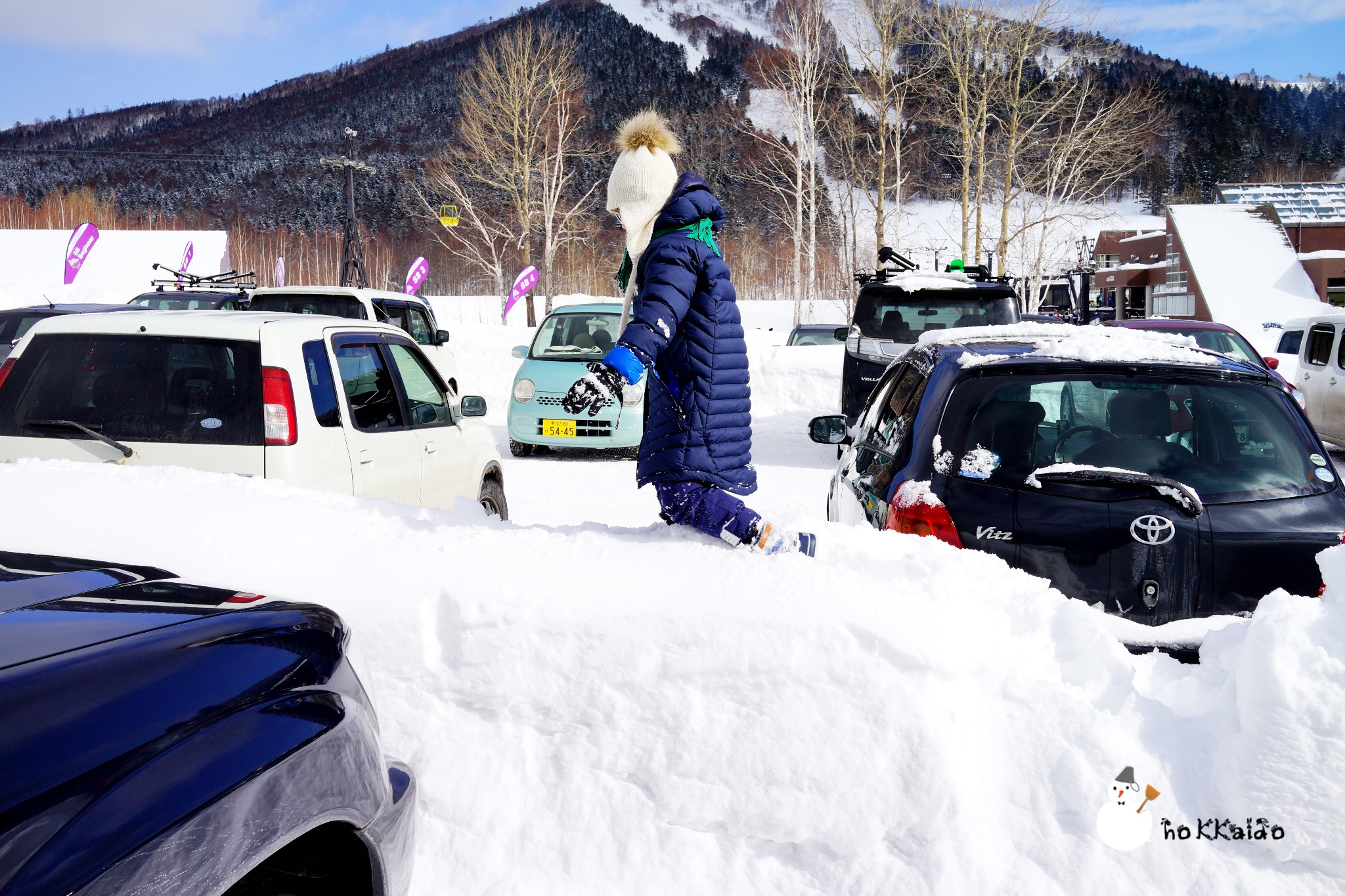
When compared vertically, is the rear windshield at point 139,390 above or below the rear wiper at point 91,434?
above

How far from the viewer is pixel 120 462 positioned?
412 centimetres

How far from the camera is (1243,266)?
49062 millimetres

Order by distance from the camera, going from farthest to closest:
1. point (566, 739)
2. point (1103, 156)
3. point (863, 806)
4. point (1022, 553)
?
point (1103, 156)
point (1022, 553)
point (566, 739)
point (863, 806)

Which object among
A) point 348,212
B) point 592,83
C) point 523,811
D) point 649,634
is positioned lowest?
point 523,811

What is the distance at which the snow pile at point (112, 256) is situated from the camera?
136ft

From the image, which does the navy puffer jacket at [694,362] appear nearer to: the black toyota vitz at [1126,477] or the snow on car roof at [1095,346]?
the black toyota vitz at [1126,477]

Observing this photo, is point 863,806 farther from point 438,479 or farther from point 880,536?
Result: point 438,479

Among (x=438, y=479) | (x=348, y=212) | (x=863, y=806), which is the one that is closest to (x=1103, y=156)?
(x=348, y=212)

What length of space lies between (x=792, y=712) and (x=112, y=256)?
164 feet

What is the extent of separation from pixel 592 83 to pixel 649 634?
16132 centimetres

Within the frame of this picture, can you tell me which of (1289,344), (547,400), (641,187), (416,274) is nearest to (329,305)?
(547,400)

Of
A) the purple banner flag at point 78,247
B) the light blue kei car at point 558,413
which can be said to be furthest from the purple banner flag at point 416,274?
the light blue kei car at point 558,413

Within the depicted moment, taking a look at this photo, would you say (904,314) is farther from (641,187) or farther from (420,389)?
(641,187)

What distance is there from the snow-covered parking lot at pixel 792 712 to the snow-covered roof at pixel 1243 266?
45.4 m
